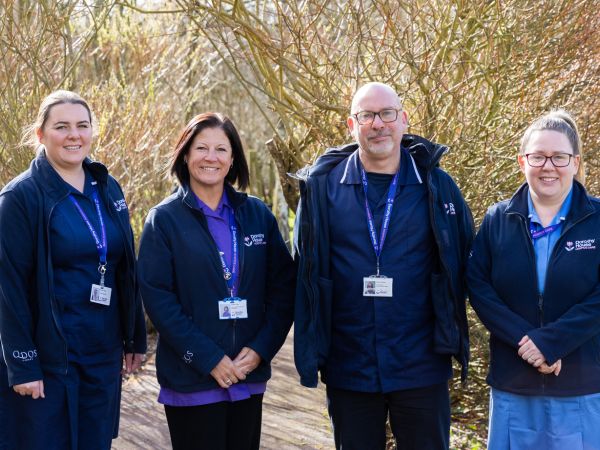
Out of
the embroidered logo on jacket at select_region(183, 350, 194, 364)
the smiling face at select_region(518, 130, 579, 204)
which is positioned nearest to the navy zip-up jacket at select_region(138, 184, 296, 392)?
the embroidered logo on jacket at select_region(183, 350, 194, 364)

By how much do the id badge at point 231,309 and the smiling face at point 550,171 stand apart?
1469mm

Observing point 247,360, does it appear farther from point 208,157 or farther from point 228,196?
point 208,157

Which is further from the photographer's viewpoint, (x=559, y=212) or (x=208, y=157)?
(x=208, y=157)

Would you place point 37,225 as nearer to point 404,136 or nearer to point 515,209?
point 404,136

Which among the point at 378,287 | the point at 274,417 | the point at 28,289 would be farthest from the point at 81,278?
the point at 274,417

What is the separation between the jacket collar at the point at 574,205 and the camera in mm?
3920

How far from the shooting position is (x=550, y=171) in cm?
392

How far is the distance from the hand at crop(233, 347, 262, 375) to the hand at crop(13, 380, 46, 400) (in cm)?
89

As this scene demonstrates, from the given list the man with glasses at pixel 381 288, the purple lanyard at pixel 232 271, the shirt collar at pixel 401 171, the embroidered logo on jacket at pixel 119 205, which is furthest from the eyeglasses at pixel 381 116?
the embroidered logo on jacket at pixel 119 205

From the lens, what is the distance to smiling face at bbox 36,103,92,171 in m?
4.14

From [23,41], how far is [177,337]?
3.73 m

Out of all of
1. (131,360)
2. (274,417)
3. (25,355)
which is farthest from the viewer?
(274,417)

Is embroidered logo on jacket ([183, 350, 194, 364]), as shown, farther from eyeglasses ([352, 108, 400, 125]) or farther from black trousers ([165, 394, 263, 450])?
eyeglasses ([352, 108, 400, 125])

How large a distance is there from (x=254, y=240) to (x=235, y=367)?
628 mm
